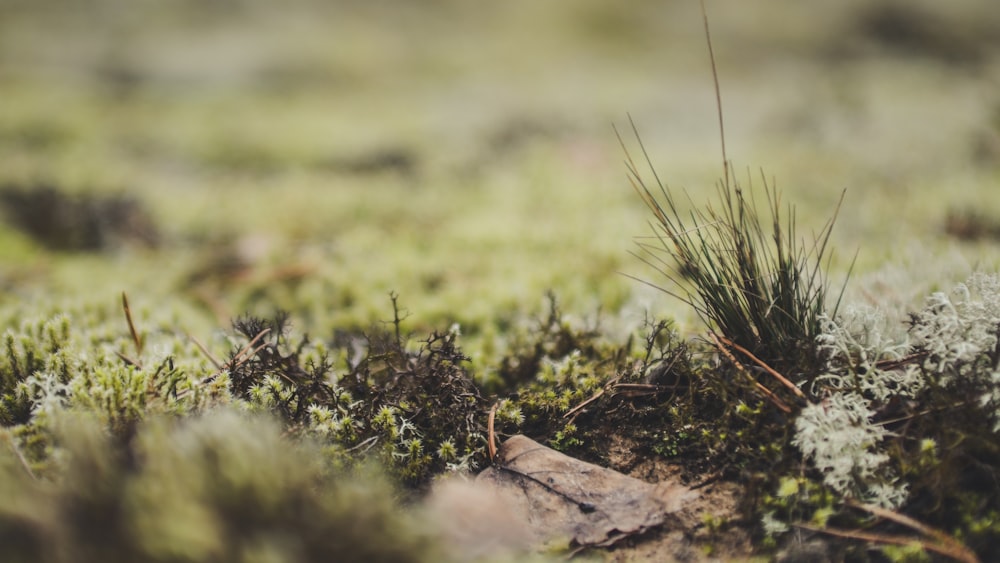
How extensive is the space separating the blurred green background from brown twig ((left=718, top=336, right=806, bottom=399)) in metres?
0.82

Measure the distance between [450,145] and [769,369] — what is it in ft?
19.7

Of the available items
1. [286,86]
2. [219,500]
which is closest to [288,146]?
[286,86]

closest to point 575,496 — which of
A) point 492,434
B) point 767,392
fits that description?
point 492,434

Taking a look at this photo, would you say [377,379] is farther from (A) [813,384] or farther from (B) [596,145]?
(B) [596,145]

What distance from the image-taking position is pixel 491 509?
1475 millimetres

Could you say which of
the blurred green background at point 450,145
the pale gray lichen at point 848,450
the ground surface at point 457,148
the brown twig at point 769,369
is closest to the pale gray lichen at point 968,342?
the pale gray lichen at point 848,450

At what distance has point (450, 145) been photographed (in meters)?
7.32

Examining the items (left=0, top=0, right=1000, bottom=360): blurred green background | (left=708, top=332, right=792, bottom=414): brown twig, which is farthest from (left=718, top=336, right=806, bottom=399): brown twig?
(left=0, top=0, right=1000, bottom=360): blurred green background

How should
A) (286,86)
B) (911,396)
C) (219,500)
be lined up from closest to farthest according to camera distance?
(219,500) < (911,396) < (286,86)

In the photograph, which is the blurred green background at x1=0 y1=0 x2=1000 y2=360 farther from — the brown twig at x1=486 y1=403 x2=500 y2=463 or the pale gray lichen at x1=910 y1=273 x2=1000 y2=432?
the brown twig at x1=486 y1=403 x2=500 y2=463

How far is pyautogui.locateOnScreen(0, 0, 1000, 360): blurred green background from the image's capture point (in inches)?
157

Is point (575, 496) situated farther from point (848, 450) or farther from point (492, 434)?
point (848, 450)

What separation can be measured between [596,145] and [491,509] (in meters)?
6.38

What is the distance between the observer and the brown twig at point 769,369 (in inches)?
73.2
